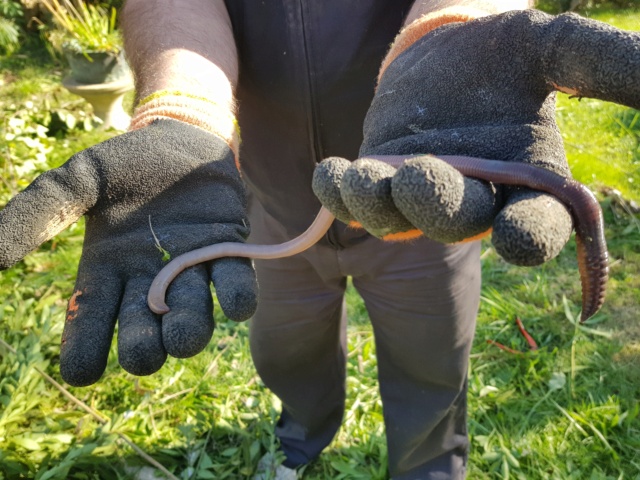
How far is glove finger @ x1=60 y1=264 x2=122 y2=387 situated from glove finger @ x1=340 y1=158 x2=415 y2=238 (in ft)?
2.14

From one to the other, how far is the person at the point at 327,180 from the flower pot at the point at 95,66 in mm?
4527

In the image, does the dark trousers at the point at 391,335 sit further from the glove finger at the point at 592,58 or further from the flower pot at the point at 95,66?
the flower pot at the point at 95,66

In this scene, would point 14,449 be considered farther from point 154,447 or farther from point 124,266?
point 124,266

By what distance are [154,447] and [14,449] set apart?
0.64 meters

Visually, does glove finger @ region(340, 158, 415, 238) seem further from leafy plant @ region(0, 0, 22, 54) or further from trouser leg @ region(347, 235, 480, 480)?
leafy plant @ region(0, 0, 22, 54)

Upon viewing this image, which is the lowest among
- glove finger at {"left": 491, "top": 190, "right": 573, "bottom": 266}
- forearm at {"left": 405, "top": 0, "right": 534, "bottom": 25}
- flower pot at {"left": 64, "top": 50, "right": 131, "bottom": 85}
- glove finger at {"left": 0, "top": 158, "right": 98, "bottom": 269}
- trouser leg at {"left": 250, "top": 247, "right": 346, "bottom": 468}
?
flower pot at {"left": 64, "top": 50, "right": 131, "bottom": 85}

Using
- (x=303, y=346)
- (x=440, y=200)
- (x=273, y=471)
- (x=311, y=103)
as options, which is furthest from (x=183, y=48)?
(x=273, y=471)

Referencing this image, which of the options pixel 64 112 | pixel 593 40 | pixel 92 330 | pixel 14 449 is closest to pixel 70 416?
pixel 14 449

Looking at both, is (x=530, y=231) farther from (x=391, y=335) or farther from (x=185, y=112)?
(x=391, y=335)

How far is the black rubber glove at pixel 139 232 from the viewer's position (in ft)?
4.09

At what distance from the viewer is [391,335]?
7.60 ft

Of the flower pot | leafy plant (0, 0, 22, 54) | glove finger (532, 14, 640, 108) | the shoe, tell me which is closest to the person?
glove finger (532, 14, 640, 108)

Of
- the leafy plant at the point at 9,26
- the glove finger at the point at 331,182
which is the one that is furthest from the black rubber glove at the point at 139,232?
the leafy plant at the point at 9,26

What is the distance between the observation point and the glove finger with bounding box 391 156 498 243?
0.98m
